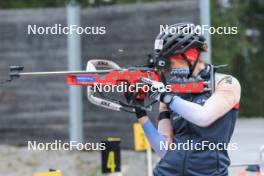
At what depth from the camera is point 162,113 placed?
407 cm

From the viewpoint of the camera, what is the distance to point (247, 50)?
20031 mm

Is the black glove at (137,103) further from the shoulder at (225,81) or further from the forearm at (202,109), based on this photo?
the shoulder at (225,81)

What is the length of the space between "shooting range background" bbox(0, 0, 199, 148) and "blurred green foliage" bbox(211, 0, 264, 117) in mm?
7573

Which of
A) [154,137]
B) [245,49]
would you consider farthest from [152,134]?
[245,49]

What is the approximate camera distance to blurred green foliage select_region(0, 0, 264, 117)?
17156 millimetres

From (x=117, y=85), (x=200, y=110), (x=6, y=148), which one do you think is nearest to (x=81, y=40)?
(x=6, y=148)

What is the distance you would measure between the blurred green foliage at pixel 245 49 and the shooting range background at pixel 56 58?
656 centimetres

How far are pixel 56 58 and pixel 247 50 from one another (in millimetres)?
10829
